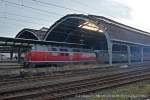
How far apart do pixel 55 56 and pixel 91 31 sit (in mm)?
24321

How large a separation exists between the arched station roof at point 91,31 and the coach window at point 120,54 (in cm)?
250

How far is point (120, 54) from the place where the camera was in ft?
185

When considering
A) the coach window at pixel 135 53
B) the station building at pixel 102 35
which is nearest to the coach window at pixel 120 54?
the station building at pixel 102 35

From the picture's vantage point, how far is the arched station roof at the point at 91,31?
5356 centimetres

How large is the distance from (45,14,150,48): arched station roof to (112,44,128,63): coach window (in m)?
2.50

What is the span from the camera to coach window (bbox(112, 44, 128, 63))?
5328 cm

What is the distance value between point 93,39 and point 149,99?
186 ft

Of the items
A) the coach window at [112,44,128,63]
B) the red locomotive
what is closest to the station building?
the coach window at [112,44,128,63]

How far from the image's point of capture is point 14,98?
42.0 ft

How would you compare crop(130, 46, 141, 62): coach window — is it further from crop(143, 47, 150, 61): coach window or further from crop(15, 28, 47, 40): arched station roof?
crop(15, 28, 47, 40): arched station roof

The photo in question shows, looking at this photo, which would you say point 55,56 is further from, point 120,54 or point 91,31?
point 91,31

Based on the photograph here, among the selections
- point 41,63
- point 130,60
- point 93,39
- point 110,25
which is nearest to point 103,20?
point 110,25

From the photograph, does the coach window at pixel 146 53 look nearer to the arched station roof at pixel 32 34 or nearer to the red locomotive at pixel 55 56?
the red locomotive at pixel 55 56

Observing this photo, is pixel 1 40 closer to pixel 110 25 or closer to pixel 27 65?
pixel 27 65
